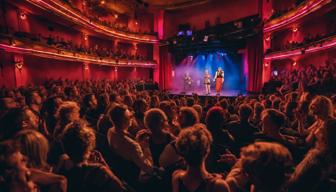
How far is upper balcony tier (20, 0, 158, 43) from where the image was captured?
11.1m

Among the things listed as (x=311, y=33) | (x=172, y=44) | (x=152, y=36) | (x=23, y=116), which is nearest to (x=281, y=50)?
(x=311, y=33)

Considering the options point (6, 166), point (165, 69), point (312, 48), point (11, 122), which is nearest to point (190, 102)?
point (11, 122)

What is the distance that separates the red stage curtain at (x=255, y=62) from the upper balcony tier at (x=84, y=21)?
1017 centimetres

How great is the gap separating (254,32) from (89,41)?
13473 mm

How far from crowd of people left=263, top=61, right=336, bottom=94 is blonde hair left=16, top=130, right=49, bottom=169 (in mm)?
9137

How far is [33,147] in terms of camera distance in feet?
5.10

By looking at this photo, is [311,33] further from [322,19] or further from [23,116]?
[23,116]

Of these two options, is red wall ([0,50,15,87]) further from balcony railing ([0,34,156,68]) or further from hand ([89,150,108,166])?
hand ([89,150,108,166])

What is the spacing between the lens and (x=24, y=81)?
458 inches

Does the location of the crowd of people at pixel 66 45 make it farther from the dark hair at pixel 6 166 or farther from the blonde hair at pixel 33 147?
the dark hair at pixel 6 166

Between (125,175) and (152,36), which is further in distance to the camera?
(152,36)

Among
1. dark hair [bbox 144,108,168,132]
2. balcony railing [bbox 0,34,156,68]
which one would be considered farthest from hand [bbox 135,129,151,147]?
balcony railing [bbox 0,34,156,68]

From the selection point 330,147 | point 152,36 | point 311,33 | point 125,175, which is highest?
point 152,36

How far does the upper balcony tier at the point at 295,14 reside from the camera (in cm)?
1009
